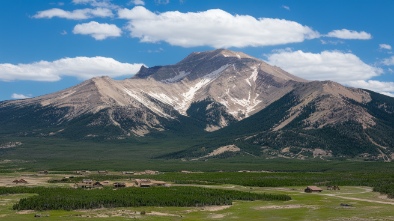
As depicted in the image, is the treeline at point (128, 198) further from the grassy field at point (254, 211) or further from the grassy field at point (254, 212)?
the grassy field at point (254, 212)

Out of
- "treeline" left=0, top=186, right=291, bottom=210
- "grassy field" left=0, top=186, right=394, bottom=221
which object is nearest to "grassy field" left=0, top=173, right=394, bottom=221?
"grassy field" left=0, top=186, right=394, bottom=221

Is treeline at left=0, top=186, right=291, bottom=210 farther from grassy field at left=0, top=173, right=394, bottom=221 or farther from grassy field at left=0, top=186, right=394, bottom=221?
grassy field at left=0, top=186, right=394, bottom=221

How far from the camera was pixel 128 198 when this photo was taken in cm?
12812

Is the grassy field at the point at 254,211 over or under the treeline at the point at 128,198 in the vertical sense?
under

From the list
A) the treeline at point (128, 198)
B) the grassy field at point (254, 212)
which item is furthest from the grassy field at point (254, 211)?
the treeline at point (128, 198)

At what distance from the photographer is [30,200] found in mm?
122125

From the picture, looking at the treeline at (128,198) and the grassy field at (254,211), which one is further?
the treeline at (128,198)

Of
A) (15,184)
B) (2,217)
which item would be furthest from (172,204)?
(15,184)

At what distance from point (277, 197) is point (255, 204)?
486 inches

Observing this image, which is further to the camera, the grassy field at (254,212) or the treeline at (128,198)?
the treeline at (128,198)

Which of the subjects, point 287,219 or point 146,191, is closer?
point 287,219

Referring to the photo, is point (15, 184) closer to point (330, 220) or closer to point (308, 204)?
point (308, 204)

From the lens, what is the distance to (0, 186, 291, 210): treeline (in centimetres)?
11994

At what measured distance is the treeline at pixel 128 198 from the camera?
4722 inches
